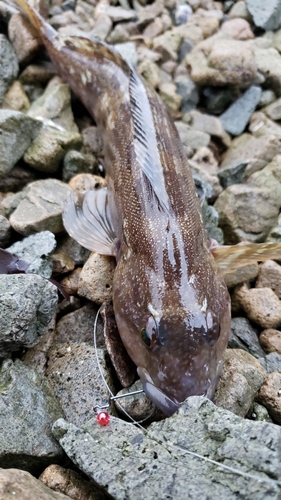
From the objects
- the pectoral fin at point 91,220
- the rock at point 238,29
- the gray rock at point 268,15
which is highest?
the gray rock at point 268,15

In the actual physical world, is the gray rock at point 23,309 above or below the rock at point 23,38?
below

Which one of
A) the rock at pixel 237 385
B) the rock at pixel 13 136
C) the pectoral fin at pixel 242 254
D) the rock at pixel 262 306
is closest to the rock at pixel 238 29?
the rock at pixel 13 136

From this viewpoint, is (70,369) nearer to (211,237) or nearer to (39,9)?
(211,237)

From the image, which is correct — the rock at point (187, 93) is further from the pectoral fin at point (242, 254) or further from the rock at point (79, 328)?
the rock at point (79, 328)

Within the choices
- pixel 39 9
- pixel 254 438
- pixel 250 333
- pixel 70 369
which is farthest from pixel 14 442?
pixel 39 9

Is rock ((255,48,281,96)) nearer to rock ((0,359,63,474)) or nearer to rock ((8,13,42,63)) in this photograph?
rock ((8,13,42,63))

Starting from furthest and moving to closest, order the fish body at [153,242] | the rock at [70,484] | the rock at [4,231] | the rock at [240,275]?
1. the rock at [240,275]
2. the rock at [4,231]
3. the fish body at [153,242]
4. the rock at [70,484]
